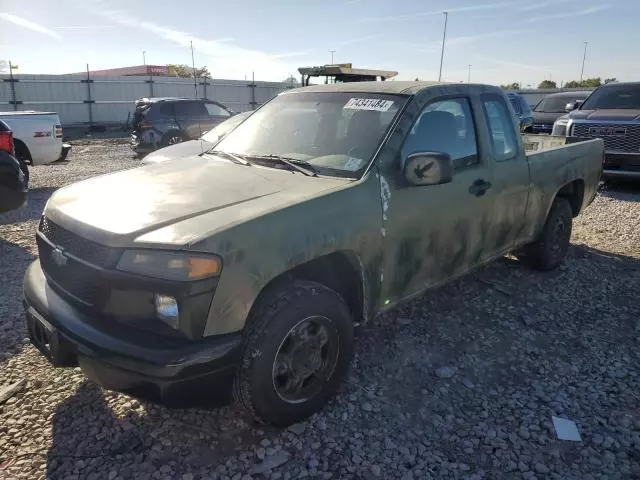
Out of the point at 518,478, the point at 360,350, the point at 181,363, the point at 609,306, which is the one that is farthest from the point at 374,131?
the point at 609,306

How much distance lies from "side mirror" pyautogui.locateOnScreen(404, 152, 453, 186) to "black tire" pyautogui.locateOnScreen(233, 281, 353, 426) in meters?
0.90

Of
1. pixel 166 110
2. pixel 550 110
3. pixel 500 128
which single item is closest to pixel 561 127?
pixel 550 110

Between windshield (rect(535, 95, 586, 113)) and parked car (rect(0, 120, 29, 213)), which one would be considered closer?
parked car (rect(0, 120, 29, 213))

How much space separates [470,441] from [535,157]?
2864 mm

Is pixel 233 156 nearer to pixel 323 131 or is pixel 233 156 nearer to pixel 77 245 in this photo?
pixel 323 131

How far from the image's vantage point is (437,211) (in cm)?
342

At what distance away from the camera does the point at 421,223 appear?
330 cm

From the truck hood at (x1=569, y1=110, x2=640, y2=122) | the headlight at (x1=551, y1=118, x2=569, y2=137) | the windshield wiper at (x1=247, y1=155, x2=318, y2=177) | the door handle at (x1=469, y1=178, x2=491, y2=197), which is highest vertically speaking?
the truck hood at (x1=569, y1=110, x2=640, y2=122)

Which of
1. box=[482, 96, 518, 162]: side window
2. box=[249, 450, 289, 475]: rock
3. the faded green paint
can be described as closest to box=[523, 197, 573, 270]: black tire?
the faded green paint

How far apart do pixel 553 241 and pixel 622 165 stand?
18.9 feet

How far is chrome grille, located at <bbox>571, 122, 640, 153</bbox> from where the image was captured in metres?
9.48

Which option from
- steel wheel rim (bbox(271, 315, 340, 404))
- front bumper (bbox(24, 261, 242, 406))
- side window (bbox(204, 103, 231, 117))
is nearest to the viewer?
front bumper (bbox(24, 261, 242, 406))

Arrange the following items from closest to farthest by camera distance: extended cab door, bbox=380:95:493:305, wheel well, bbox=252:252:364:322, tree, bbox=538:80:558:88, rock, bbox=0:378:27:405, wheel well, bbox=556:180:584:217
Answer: wheel well, bbox=252:252:364:322
rock, bbox=0:378:27:405
extended cab door, bbox=380:95:493:305
wheel well, bbox=556:180:584:217
tree, bbox=538:80:558:88

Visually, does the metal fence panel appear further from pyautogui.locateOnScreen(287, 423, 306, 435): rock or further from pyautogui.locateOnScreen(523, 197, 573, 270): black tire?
pyautogui.locateOnScreen(287, 423, 306, 435): rock
